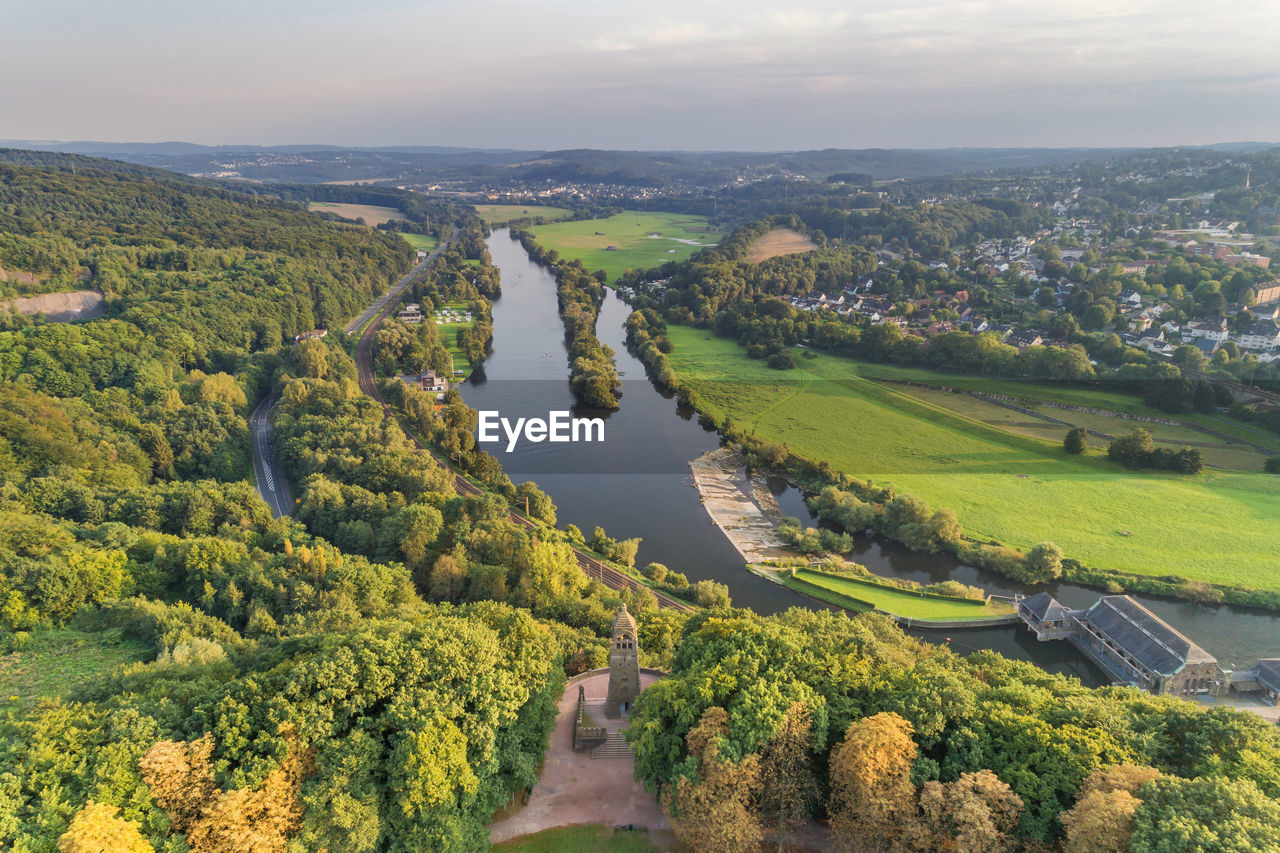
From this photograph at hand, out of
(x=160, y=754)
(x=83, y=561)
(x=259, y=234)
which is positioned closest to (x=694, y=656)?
(x=160, y=754)

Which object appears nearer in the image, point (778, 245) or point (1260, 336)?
point (1260, 336)

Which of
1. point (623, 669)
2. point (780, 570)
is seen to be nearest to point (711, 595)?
point (780, 570)

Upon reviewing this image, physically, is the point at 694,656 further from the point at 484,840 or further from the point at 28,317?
the point at 28,317

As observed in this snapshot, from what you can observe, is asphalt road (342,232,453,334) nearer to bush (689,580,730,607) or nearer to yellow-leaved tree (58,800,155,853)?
bush (689,580,730,607)

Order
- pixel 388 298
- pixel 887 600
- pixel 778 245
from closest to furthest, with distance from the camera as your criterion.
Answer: pixel 887 600, pixel 388 298, pixel 778 245

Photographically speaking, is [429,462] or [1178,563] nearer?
[1178,563]

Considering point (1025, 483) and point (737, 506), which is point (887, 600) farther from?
point (1025, 483)
